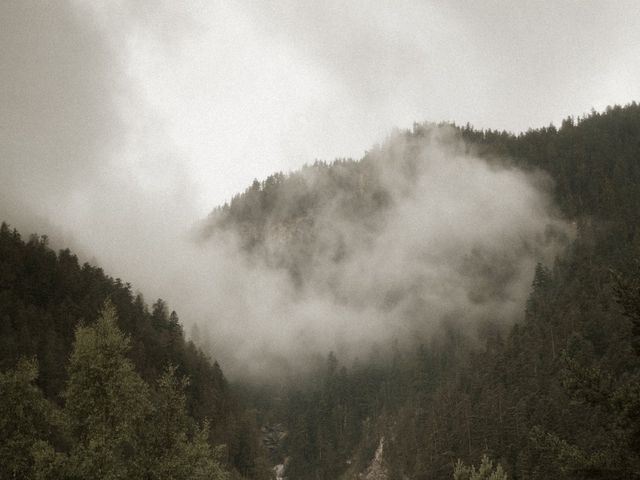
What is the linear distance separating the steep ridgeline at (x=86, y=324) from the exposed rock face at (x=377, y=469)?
58747mm

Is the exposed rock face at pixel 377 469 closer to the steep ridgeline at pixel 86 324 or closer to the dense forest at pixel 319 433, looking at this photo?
the dense forest at pixel 319 433

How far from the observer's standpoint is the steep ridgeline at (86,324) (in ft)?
215

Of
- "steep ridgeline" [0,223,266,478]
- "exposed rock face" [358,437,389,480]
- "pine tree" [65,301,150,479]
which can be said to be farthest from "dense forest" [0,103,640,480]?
"exposed rock face" [358,437,389,480]

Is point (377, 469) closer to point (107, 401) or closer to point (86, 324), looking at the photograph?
point (86, 324)

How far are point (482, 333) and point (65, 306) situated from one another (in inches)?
6140

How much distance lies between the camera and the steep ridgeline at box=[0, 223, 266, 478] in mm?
65438

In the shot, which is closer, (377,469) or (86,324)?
(86,324)

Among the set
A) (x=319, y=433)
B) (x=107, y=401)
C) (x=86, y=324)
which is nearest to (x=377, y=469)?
(x=319, y=433)

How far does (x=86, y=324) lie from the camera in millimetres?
74375

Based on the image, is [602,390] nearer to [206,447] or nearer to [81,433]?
[206,447]

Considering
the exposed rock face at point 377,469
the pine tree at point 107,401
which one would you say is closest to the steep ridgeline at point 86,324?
the pine tree at point 107,401

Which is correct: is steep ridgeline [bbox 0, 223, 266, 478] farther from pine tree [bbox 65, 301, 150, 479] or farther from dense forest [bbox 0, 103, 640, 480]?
pine tree [bbox 65, 301, 150, 479]

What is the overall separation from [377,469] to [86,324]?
10989 cm

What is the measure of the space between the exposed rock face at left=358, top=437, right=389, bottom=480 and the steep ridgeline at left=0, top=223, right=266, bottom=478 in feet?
193
